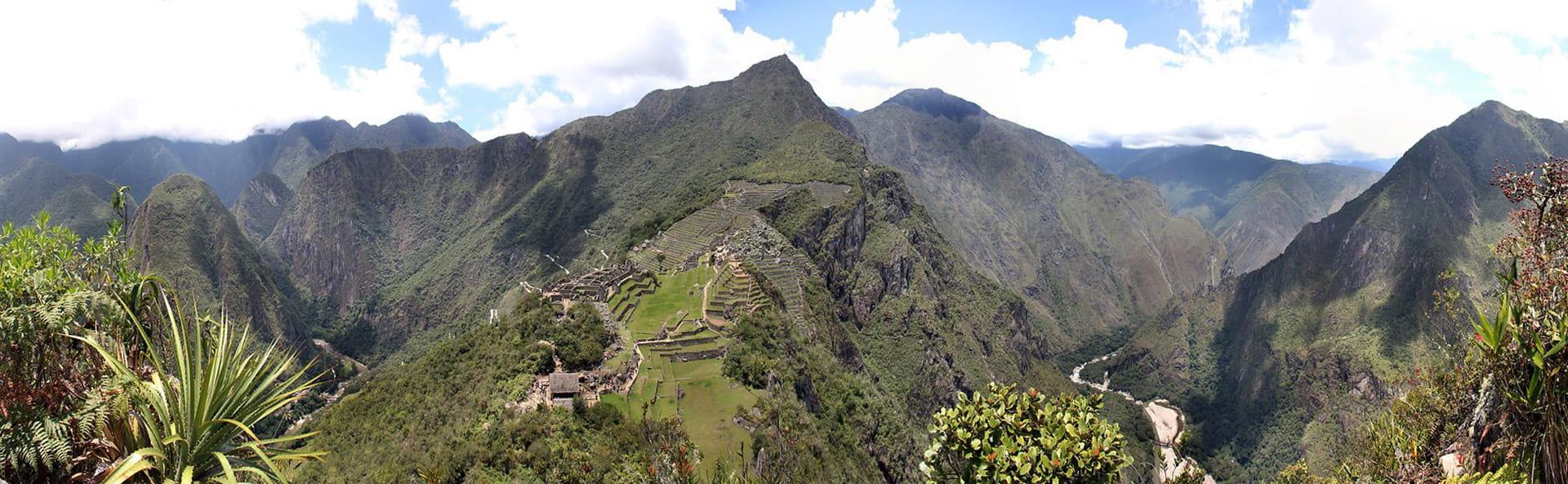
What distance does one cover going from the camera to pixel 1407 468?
10.3 meters

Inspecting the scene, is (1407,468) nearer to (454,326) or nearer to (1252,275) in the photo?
(454,326)

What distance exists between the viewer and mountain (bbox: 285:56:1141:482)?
4106 cm

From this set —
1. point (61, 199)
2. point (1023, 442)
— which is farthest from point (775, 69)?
point (61, 199)

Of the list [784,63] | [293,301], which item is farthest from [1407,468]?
[293,301]

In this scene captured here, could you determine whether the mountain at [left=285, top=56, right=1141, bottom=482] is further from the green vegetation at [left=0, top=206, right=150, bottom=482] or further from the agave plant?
the green vegetation at [left=0, top=206, right=150, bottom=482]

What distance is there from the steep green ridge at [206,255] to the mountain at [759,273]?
20.5 metres

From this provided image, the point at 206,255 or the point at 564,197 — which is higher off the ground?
the point at 564,197

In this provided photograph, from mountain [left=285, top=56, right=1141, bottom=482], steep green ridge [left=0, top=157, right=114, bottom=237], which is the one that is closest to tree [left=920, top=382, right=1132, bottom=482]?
mountain [left=285, top=56, right=1141, bottom=482]

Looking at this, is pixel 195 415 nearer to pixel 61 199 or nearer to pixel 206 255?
pixel 206 255

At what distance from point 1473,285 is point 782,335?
14939 centimetres

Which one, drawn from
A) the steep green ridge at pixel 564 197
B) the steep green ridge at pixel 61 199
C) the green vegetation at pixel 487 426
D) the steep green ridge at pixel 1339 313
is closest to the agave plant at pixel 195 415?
the green vegetation at pixel 487 426

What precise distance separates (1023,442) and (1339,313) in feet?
566

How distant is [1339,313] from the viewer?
13925cm

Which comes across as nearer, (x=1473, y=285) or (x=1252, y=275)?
(x=1473, y=285)
